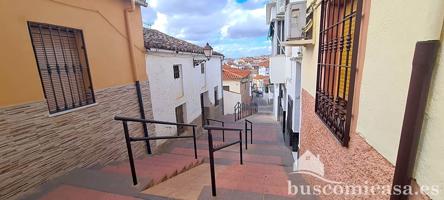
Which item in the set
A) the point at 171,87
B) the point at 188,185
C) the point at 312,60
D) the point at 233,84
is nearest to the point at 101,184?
the point at 188,185

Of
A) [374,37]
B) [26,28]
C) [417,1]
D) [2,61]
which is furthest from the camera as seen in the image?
[26,28]

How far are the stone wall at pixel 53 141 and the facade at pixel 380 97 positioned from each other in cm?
398

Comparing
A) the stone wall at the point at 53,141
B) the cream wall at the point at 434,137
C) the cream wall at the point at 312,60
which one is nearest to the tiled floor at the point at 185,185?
the stone wall at the point at 53,141

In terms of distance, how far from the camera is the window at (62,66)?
130 inches

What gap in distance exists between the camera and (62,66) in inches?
147

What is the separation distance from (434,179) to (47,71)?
15.1ft

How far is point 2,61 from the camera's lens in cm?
268

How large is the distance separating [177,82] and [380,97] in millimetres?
7437

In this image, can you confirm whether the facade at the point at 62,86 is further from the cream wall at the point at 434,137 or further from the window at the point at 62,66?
the cream wall at the point at 434,137

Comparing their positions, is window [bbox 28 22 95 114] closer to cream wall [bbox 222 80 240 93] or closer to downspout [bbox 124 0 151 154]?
downspout [bbox 124 0 151 154]

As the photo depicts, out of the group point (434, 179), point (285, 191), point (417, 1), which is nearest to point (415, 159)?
point (434, 179)

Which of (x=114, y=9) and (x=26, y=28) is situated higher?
(x=114, y=9)

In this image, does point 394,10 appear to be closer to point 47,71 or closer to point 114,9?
point 47,71

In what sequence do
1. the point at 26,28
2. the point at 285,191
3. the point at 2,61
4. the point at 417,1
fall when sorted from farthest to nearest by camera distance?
1. the point at 285,191
2. the point at 26,28
3. the point at 2,61
4. the point at 417,1
